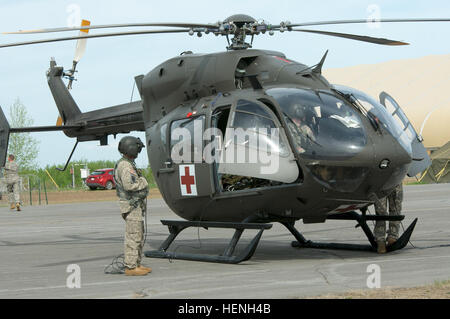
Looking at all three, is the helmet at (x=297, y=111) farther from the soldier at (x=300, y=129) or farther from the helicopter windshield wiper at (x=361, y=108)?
the helicopter windshield wiper at (x=361, y=108)

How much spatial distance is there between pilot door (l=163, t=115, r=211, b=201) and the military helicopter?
17 mm

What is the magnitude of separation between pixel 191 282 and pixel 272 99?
9.15 feet

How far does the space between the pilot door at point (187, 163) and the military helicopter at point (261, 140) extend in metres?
0.02

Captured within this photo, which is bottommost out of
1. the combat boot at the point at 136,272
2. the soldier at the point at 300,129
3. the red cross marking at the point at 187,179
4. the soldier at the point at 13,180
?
the soldier at the point at 13,180

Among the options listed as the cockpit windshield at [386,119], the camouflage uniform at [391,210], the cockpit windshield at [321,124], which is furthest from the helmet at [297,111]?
the camouflage uniform at [391,210]

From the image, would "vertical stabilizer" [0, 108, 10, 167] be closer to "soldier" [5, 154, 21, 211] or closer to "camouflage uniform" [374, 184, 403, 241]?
"camouflage uniform" [374, 184, 403, 241]

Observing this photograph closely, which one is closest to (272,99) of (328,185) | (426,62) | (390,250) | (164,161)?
(328,185)

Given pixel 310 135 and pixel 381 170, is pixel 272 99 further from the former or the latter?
pixel 381 170

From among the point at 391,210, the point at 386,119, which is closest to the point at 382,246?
the point at 391,210

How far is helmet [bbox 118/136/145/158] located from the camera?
361 inches

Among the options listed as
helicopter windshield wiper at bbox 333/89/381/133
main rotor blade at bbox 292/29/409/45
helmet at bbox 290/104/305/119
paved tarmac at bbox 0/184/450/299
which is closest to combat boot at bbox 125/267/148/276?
paved tarmac at bbox 0/184/450/299

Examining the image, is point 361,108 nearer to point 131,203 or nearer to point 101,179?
point 131,203

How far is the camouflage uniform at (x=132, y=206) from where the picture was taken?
8992 millimetres

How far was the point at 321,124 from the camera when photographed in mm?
9008
